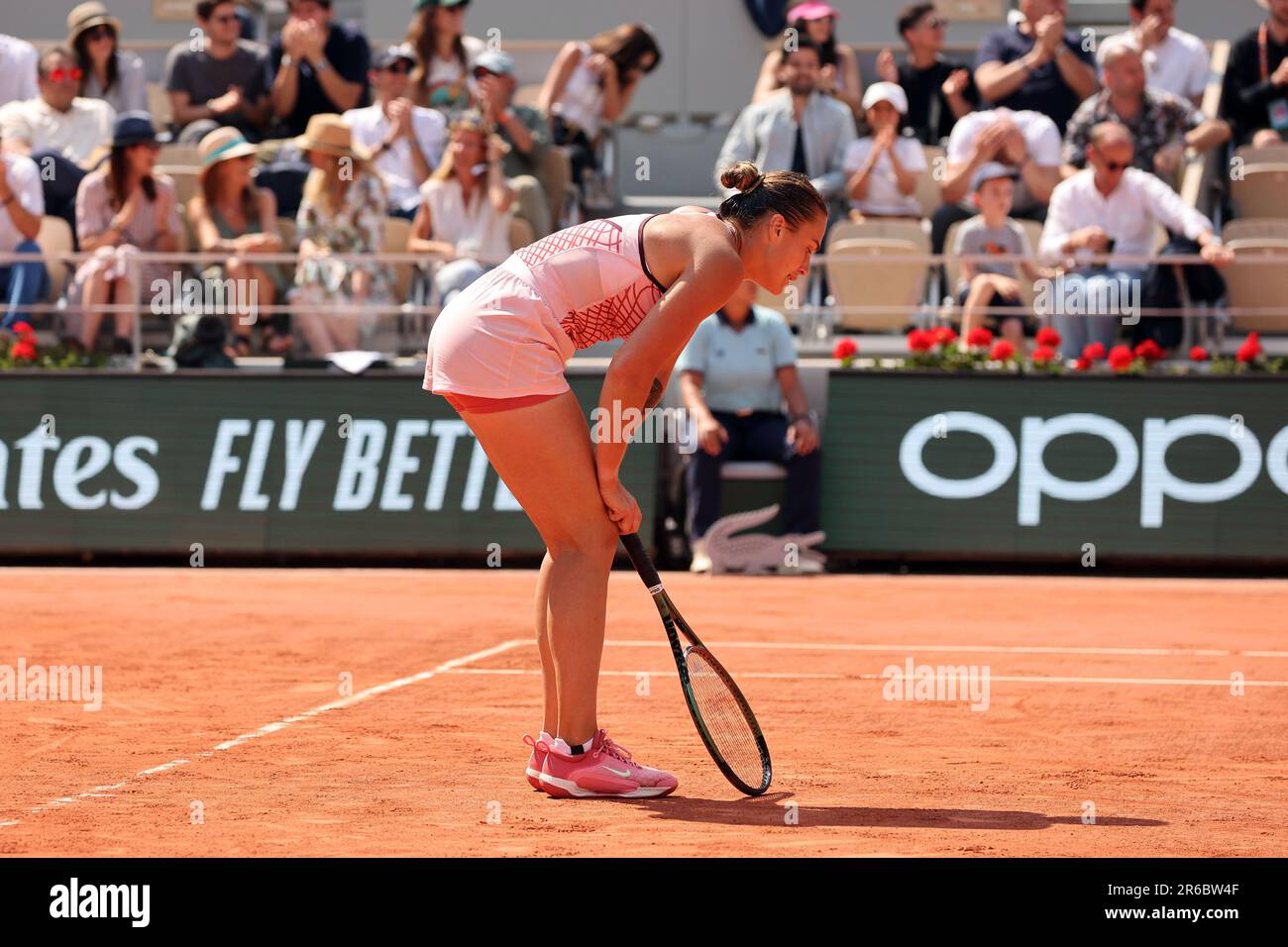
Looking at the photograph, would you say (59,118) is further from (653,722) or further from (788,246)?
(788,246)

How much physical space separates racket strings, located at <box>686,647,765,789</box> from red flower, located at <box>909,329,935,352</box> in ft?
23.9

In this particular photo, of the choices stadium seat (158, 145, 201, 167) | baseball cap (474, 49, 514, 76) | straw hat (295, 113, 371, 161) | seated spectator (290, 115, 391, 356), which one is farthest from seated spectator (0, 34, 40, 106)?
baseball cap (474, 49, 514, 76)

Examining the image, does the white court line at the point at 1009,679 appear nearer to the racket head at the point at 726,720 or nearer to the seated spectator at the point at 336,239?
the racket head at the point at 726,720

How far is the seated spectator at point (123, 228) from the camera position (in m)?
13.0

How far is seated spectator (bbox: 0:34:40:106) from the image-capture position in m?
16.0

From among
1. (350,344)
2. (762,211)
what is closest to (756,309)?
(350,344)

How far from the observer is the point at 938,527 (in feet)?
40.7

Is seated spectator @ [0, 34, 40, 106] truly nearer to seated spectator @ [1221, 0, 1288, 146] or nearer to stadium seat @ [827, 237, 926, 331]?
stadium seat @ [827, 237, 926, 331]

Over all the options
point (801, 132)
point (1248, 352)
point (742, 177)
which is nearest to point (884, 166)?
point (801, 132)

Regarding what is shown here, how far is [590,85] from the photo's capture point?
1562cm

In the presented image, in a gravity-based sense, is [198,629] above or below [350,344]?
below

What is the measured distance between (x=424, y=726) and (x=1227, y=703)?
3.16m

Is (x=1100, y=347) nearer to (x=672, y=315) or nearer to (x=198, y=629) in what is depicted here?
(x=198, y=629)

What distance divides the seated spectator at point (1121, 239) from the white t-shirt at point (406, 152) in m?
4.89
